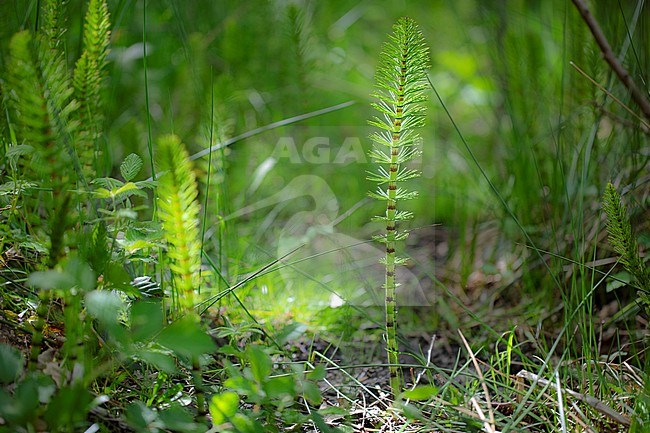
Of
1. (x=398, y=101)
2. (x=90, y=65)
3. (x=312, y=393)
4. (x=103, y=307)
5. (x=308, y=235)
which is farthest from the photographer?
(x=308, y=235)

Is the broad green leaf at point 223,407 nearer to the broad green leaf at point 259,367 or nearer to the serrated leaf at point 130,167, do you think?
the broad green leaf at point 259,367

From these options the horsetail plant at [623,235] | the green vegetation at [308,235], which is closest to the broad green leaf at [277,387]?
the green vegetation at [308,235]

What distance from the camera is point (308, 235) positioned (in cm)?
163

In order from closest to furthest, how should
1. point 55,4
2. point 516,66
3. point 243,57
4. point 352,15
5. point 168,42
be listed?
1. point 55,4
2. point 516,66
3. point 243,57
4. point 168,42
5. point 352,15

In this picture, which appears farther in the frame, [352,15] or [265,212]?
[352,15]

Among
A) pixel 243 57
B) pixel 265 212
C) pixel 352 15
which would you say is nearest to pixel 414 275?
pixel 265 212

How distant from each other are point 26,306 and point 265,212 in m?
1.04

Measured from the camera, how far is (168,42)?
2424 millimetres

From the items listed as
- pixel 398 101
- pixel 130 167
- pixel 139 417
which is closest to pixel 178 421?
pixel 139 417

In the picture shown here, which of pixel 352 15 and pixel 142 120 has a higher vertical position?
pixel 352 15

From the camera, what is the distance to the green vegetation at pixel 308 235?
0.83m

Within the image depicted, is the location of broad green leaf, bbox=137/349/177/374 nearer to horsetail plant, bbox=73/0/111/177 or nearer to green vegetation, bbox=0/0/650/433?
green vegetation, bbox=0/0/650/433

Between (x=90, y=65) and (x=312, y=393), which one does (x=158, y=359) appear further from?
(x=90, y=65)

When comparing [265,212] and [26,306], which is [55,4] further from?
[265,212]
